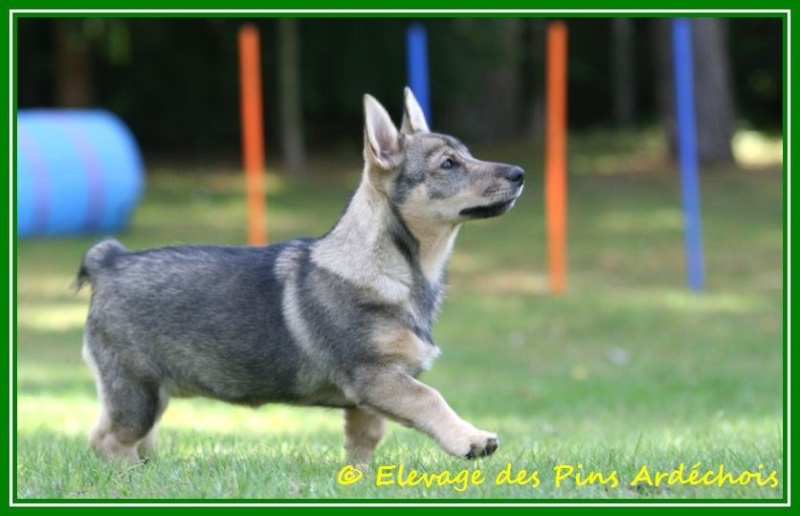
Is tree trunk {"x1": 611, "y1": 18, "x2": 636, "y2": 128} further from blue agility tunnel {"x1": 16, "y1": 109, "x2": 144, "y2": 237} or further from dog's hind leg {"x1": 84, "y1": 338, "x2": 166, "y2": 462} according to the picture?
dog's hind leg {"x1": 84, "y1": 338, "x2": 166, "y2": 462}

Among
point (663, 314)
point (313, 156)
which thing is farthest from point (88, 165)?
point (313, 156)

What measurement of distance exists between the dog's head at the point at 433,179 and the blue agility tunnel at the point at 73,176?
1474cm

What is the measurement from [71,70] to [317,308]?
83.2 feet

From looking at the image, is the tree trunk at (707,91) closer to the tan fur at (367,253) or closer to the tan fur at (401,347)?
the tan fur at (367,253)

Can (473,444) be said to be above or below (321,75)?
below

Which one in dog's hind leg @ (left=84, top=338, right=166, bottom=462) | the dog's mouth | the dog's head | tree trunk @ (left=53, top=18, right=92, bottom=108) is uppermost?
tree trunk @ (left=53, top=18, right=92, bottom=108)

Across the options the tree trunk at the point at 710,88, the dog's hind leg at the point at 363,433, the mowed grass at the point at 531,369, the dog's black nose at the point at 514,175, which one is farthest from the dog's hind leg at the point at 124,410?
the tree trunk at the point at 710,88

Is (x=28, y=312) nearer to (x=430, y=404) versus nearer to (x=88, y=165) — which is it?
(x=88, y=165)

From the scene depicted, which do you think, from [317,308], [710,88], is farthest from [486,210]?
[710,88]

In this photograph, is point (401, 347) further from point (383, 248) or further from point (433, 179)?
point (433, 179)

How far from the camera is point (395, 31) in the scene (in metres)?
31.0

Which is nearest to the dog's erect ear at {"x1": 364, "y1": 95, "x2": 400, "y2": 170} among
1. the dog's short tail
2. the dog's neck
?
the dog's neck

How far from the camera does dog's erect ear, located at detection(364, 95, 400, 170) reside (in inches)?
268

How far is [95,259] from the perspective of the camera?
7.36 metres
